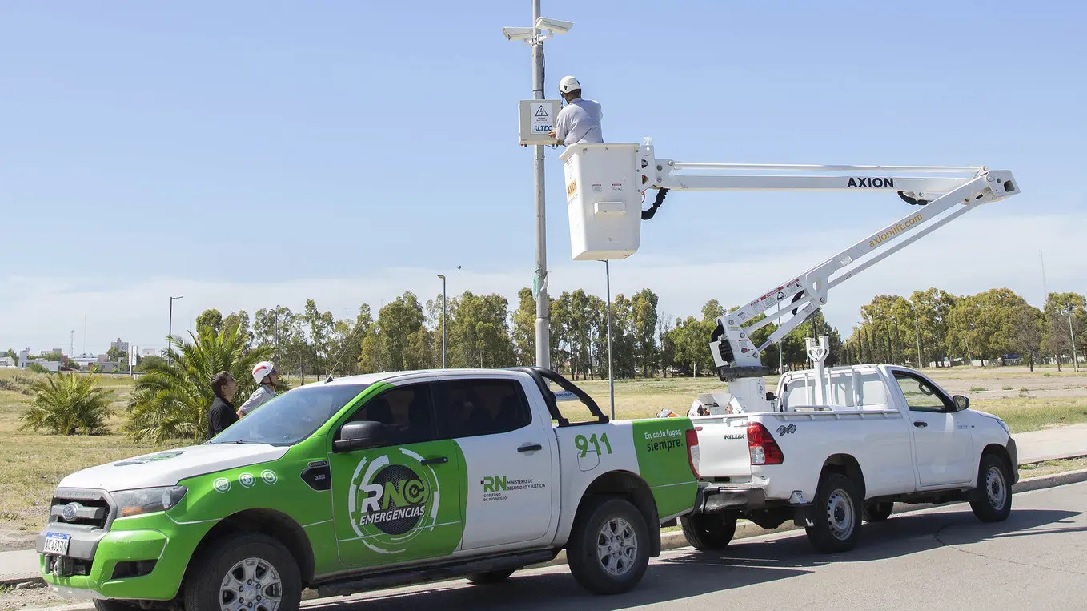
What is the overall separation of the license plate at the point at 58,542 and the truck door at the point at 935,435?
9324 millimetres

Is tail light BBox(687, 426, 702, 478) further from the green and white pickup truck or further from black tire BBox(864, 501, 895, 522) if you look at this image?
black tire BBox(864, 501, 895, 522)

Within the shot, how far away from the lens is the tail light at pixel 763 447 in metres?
10.4

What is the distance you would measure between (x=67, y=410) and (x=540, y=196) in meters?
27.5

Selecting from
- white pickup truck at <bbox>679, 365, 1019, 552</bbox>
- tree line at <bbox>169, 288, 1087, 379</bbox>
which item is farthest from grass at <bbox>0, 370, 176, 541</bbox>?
tree line at <bbox>169, 288, 1087, 379</bbox>

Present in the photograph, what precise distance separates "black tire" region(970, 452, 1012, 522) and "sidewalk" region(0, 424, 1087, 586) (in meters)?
6.37

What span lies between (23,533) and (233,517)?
6.68 m

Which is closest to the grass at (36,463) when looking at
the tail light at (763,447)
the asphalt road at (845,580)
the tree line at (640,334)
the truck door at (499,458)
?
the asphalt road at (845,580)

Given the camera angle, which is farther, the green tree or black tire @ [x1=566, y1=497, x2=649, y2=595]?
the green tree

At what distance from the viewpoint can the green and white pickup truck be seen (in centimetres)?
652

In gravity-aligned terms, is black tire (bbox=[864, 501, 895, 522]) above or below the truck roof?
below

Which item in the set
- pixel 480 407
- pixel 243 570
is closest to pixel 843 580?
pixel 480 407

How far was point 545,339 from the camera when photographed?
44.5 ft

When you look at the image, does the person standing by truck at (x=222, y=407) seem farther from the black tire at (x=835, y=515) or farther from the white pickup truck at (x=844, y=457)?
the black tire at (x=835, y=515)

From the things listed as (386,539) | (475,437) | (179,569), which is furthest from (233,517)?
(475,437)
